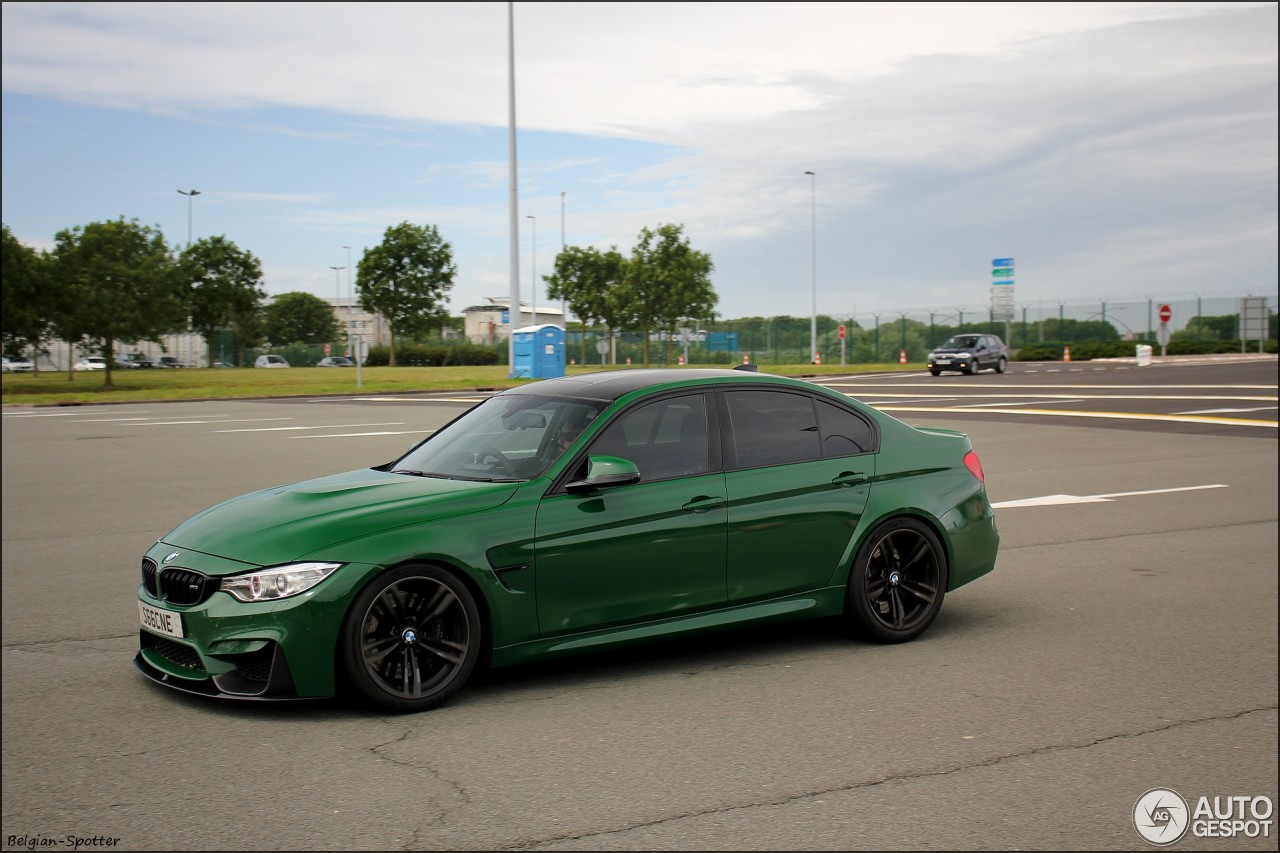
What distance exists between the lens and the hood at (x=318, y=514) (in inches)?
197

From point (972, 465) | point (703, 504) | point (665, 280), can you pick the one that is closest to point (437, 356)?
point (665, 280)

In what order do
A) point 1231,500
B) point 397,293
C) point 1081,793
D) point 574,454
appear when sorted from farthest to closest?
point 397,293, point 1231,500, point 574,454, point 1081,793

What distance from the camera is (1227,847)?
157 inches

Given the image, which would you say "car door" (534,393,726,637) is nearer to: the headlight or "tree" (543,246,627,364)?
the headlight

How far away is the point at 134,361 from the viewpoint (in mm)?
97750

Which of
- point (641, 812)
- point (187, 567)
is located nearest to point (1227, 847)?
point (641, 812)

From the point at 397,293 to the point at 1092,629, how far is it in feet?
233

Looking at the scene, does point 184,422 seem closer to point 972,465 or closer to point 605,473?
point 972,465

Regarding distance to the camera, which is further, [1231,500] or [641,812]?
[1231,500]

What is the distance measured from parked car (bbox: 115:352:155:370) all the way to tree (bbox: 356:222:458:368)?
2662cm

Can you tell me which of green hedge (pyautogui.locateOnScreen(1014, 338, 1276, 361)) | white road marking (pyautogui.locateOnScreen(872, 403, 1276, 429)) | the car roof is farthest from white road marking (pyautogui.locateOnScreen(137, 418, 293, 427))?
green hedge (pyautogui.locateOnScreen(1014, 338, 1276, 361))

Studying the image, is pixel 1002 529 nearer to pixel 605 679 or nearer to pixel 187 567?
pixel 605 679

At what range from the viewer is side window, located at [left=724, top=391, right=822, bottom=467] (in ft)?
20.2

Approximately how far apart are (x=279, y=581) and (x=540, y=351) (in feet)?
118
